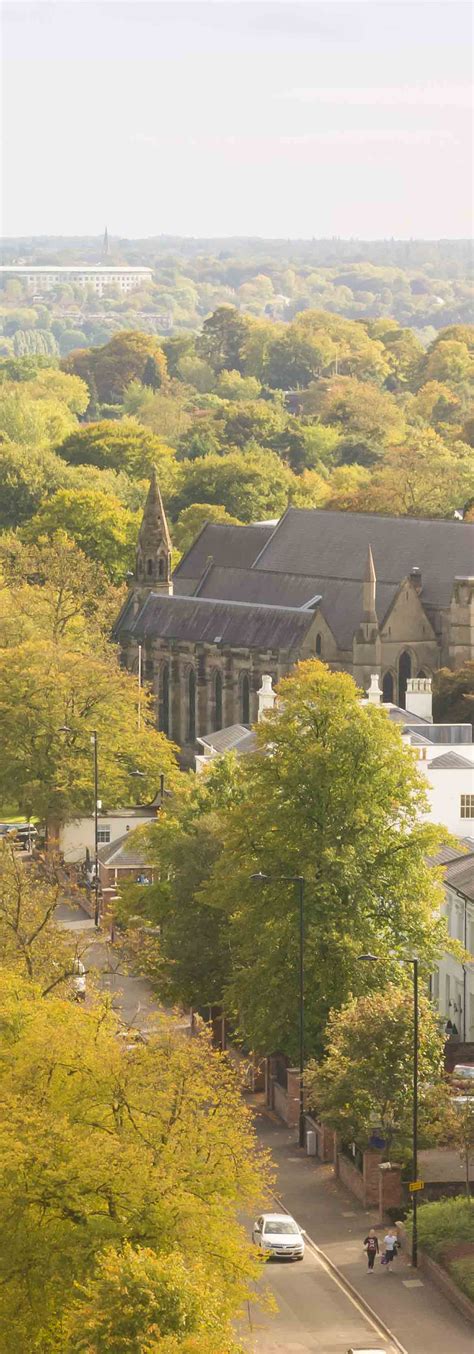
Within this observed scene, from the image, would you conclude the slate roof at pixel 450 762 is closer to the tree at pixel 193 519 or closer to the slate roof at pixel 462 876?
the slate roof at pixel 462 876

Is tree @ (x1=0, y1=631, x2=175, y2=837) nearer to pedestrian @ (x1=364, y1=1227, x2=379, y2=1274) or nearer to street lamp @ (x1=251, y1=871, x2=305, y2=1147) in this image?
street lamp @ (x1=251, y1=871, x2=305, y2=1147)

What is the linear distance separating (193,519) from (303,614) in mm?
53890

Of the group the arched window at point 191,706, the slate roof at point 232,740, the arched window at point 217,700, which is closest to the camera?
the slate roof at point 232,740

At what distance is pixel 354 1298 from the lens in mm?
58531

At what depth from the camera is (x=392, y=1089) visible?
66.1 metres

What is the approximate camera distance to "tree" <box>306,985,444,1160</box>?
65938mm

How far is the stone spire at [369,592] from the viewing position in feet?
446

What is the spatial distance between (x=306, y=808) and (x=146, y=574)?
252 feet

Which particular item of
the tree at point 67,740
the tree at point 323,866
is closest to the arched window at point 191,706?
the tree at point 67,740

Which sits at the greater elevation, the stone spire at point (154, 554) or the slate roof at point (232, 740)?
the stone spire at point (154, 554)

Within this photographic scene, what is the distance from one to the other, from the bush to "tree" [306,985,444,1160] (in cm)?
318

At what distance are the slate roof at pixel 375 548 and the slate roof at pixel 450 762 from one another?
42949 millimetres

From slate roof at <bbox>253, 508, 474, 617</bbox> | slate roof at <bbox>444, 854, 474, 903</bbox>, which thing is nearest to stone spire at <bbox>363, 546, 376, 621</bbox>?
slate roof at <bbox>253, 508, 474, 617</bbox>

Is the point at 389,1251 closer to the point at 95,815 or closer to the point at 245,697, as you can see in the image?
the point at 95,815
